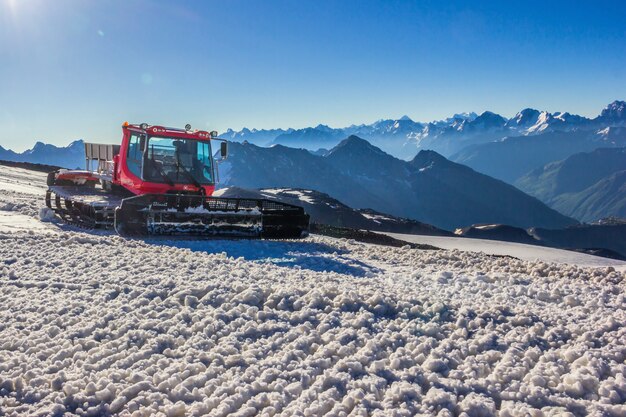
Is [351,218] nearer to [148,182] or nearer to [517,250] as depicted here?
[517,250]

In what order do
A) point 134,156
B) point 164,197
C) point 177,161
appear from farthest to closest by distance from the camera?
point 134,156 < point 177,161 < point 164,197

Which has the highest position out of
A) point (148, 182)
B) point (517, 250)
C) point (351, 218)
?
point (148, 182)

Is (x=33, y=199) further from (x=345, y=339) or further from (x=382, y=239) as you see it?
(x=345, y=339)

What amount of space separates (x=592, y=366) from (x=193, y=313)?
482 centimetres

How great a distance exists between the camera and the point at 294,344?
596cm

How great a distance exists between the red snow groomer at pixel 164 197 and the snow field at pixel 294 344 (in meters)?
4.95

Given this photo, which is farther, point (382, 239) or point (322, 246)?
point (382, 239)

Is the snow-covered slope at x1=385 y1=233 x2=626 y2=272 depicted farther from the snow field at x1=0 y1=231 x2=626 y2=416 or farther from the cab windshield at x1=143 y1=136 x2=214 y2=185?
the cab windshield at x1=143 y1=136 x2=214 y2=185

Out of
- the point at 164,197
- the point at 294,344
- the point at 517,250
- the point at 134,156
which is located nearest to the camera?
the point at 294,344

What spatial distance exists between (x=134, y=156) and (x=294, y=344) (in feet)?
45.7

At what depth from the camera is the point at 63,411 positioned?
4.71m

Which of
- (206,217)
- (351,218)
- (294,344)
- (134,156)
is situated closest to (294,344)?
(294,344)

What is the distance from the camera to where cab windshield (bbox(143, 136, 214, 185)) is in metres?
17.5

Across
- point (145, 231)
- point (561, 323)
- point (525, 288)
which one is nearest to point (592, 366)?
point (561, 323)
